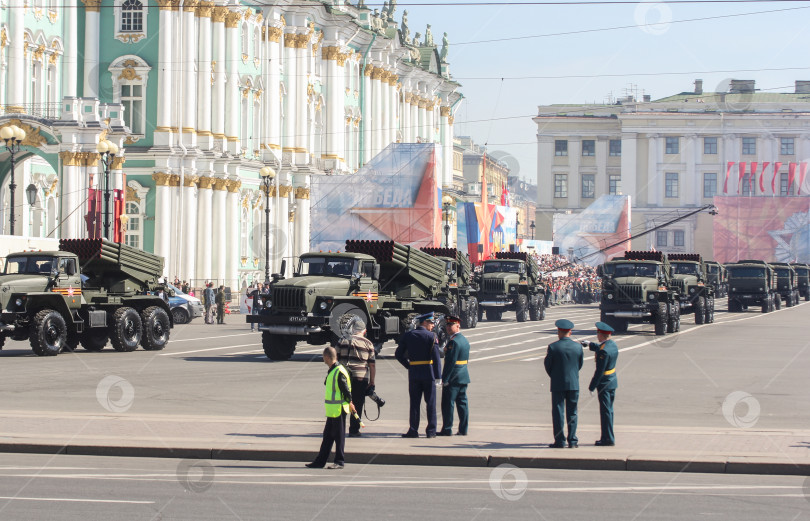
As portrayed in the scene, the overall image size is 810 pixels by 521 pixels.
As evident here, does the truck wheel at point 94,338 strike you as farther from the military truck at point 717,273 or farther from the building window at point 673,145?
the building window at point 673,145

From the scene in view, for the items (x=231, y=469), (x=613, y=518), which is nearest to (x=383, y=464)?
(x=231, y=469)

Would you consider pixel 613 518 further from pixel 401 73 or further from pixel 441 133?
pixel 441 133

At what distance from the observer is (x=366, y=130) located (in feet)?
295

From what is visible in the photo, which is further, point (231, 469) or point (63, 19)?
point (63, 19)

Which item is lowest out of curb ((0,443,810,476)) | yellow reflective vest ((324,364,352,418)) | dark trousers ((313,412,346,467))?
curb ((0,443,810,476))

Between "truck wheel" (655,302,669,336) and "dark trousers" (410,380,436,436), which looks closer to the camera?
"dark trousers" (410,380,436,436)

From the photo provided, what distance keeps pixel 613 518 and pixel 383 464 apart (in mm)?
3895

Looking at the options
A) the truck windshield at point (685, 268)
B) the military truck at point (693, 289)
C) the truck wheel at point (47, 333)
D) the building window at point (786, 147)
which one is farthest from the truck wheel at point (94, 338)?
the building window at point (786, 147)

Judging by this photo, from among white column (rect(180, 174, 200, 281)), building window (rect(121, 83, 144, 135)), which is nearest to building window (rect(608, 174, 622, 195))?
Answer: white column (rect(180, 174, 200, 281))

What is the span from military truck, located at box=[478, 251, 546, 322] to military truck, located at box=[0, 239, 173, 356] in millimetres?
21102

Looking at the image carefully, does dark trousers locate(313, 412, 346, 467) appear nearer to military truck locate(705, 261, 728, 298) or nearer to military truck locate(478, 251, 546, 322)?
military truck locate(478, 251, 546, 322)

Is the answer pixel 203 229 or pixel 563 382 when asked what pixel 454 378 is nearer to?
pixel 563 382

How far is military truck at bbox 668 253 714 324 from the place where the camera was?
51625 millimetres

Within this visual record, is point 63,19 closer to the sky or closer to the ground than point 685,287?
closer to the sky
